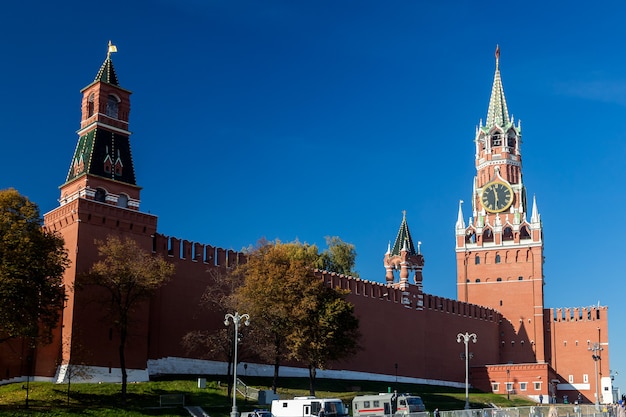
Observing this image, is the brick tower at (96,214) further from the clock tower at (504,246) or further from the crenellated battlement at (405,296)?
the clock tower at (504,246)

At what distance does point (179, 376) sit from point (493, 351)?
146ft

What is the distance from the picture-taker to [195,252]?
58.6m

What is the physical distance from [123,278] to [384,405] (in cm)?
1548

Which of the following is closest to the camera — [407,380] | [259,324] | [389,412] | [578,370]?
[389,412]

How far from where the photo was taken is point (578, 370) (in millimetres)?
89562

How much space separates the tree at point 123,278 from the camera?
47312 mm

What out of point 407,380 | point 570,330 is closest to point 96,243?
point 407,380

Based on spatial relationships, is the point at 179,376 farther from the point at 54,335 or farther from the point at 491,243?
the point at 491,243

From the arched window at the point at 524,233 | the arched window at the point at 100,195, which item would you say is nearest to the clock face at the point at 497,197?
the arched window at the point at 524,233

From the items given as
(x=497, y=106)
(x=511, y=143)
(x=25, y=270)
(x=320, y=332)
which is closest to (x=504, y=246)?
(x=511, y=143)

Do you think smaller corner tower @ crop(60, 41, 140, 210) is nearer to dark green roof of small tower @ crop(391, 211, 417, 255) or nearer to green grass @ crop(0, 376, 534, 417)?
green grass @ crop(0, 376, 534, 417)

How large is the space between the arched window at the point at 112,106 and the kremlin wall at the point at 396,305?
0.10 metres

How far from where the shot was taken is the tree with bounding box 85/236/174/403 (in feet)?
155

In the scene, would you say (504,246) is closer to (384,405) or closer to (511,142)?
(511,142)
